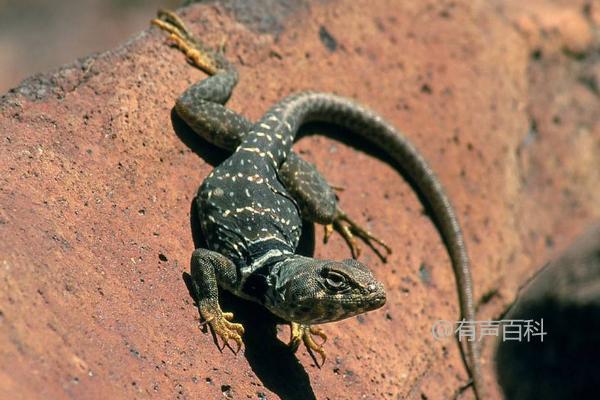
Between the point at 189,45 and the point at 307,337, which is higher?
the point at 189,45

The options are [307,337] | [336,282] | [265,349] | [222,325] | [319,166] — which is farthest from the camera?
[319,166]

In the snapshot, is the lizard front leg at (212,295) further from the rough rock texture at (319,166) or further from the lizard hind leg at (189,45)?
the lizard hind leg at (189,45)

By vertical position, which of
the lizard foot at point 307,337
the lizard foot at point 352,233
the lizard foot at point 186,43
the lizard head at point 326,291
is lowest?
the lizard foot at point 307,337

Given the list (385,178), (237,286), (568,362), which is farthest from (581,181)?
(237,286)

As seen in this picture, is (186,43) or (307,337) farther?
(186,43)

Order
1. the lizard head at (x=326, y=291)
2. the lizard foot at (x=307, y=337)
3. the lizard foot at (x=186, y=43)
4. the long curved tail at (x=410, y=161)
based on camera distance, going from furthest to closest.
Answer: the long curved tail at (x=410, y=161) → the lizard foot at (x=186, y=43) → the lizard foot at (x=307, y=337) → the lizard head at (x=326, y=291)

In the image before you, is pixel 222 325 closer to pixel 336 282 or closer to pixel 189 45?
pixel 336 282

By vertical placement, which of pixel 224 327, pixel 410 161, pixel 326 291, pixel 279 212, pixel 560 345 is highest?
pixel 410 161

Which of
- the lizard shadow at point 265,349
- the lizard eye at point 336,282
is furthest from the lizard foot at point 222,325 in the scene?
the lizard eye at point 336,282

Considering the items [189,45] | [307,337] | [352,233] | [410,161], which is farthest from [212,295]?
[410,161]
